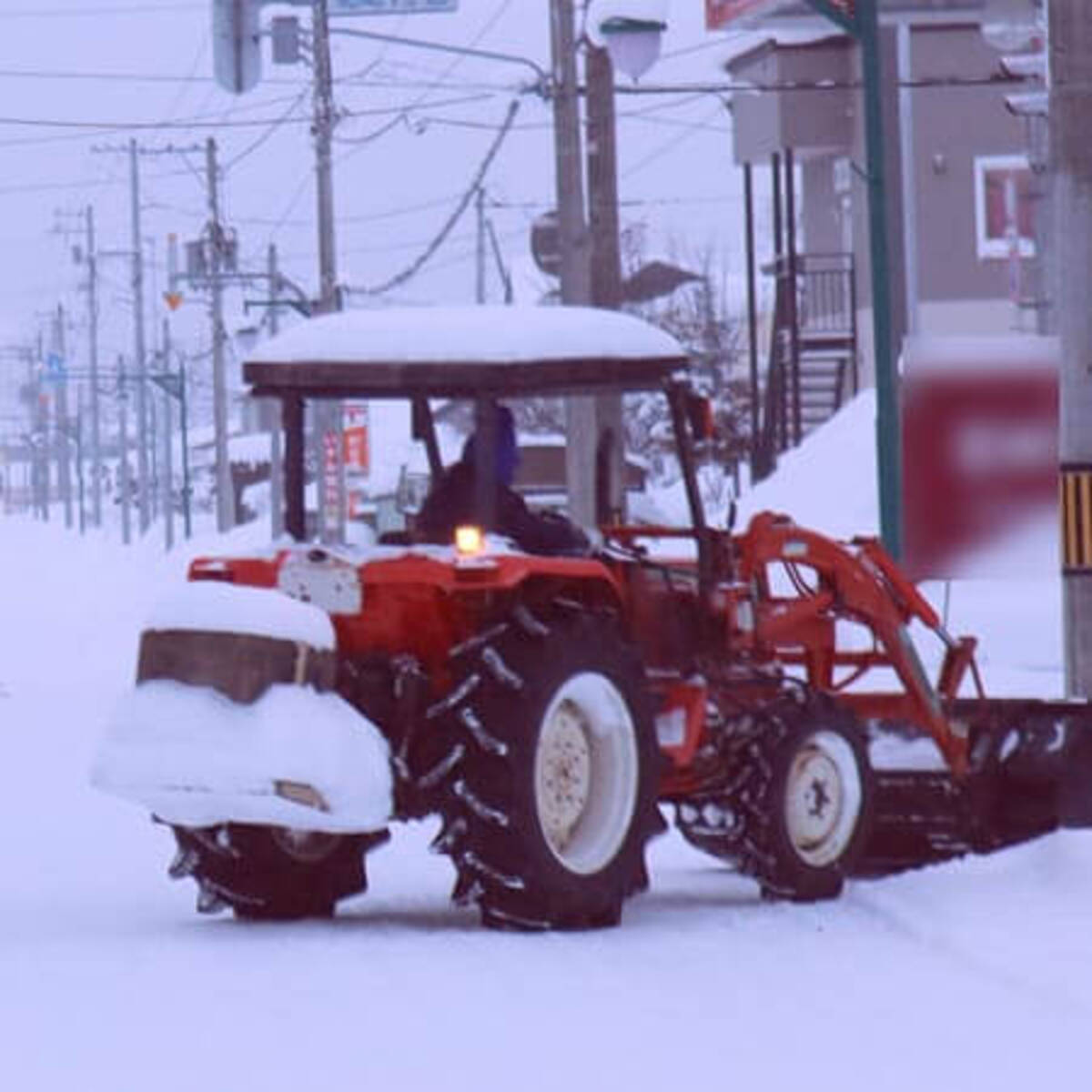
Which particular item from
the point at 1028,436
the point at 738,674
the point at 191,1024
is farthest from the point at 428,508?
the point at 1028,436

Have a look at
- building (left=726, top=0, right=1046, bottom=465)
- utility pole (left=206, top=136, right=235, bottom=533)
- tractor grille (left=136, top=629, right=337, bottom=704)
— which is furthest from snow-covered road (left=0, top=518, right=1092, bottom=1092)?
utility pole (left=206, top=136, right=235, bottom=533)

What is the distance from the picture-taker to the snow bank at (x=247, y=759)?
13.2m

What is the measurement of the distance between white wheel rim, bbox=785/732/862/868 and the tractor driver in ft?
4.65

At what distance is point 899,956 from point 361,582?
256 cm

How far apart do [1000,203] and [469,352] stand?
4181 cm

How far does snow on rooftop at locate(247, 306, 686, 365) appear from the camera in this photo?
13773 mm

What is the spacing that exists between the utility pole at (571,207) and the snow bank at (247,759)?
68.3 feet

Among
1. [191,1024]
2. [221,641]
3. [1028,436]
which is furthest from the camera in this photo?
[1028,436]

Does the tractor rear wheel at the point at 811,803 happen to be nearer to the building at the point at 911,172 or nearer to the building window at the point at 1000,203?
the building at the point at 911,172

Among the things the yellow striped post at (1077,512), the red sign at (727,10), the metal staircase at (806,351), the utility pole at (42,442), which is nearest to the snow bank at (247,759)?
the yellow striped post at (1077,512)

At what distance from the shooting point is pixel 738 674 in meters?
→ 14.9

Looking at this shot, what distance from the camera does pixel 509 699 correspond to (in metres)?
13.4

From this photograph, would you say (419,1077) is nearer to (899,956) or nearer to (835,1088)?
(835,1088)

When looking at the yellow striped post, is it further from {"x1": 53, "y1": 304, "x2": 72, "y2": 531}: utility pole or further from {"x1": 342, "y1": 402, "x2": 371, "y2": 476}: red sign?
{"x1": 53, "y1": 304, "x2": 72, "y2": 531}: utility pole
